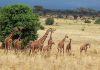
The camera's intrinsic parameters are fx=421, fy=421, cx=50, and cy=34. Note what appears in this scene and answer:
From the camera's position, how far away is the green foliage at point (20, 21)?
86.2ft

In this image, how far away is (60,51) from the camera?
21484 mm

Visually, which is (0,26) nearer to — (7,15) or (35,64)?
(7,15)

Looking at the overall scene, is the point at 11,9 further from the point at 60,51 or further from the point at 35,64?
the point at 35,64

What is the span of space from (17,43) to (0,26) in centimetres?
Result: 681

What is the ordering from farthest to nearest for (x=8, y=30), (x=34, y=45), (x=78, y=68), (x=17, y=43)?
(x=8, y=30) → (x=17, y=43) → (x=34, y=45) → (x=78, y=68)

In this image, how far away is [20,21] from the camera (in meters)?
26.7

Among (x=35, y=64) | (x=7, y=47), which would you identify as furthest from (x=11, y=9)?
(x=35, y=64)

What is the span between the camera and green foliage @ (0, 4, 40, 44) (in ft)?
86.2

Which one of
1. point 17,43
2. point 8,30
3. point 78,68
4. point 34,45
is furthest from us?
point 8,30

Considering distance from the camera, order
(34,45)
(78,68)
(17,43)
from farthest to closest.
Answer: (17,43), (34,45), (78,68)

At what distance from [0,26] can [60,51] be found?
7011 mm

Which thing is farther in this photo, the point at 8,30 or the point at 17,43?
the point at 8,30

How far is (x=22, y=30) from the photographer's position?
26.5m

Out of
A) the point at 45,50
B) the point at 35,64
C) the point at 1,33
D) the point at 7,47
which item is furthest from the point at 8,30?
the point at 35,64
